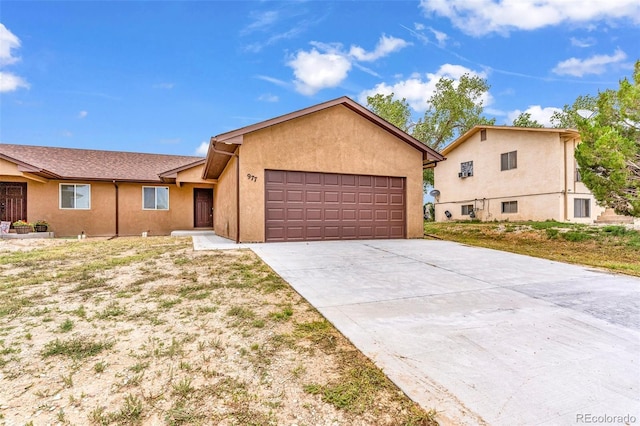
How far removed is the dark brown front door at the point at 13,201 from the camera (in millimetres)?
13688

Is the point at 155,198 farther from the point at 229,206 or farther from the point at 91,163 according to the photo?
the point at 229,206

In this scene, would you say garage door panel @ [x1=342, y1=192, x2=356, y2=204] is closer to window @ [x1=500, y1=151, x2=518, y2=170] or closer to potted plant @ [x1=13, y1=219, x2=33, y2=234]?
window @ [x1=500, y1=151, x2=518, y2=170]

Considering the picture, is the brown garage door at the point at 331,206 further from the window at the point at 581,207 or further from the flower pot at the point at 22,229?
the window at the point at 581,207

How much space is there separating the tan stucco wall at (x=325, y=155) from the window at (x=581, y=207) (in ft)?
33.6

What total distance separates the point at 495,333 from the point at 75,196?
57.7 feet

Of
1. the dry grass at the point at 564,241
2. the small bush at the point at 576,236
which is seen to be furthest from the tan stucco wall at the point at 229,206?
the small bush at the point at 576,236

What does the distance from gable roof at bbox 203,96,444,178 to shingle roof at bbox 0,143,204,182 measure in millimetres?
4061

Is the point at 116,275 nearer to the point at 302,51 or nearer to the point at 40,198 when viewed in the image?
the point at 40,198

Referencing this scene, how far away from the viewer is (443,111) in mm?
28266

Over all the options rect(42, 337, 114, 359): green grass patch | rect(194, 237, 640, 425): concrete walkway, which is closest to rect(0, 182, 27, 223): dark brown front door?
rect(194, 237, 640, 425): concrete walkway

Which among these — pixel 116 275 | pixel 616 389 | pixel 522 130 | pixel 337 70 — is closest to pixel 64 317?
pixel 116 275

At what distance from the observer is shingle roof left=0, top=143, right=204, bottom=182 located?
1423 cm

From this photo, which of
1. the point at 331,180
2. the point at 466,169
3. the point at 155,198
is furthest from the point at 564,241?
the point at 155,198

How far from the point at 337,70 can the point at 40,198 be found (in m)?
23.1
